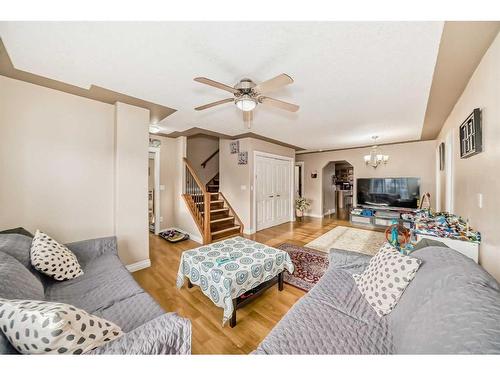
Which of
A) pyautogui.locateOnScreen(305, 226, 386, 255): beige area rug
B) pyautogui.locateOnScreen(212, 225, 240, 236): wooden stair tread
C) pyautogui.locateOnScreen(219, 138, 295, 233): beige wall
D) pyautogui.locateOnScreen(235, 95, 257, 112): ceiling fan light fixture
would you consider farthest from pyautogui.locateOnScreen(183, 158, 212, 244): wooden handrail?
pyautogui.locateOnScreen(235, 95, 257, 112): ceiling fan light fixture

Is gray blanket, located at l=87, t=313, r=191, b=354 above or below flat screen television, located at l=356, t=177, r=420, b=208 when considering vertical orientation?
below

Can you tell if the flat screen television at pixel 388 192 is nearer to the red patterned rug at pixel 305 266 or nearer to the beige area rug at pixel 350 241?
the beige area rug at pixel 350 241

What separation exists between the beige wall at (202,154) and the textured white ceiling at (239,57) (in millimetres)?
3539

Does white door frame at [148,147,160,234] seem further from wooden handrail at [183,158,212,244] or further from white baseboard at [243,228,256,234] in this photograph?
white baseboard at [243,228,256,234]

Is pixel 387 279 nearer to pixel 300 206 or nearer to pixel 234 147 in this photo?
pixel 234 147

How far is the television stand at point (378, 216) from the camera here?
4.83 meters

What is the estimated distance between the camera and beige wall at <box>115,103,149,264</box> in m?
2.55

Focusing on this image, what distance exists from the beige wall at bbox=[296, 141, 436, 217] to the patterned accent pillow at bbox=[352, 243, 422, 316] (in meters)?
4.81

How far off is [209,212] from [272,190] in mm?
2054

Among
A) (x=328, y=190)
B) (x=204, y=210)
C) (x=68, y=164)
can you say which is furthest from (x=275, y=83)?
(x=328, y=190)

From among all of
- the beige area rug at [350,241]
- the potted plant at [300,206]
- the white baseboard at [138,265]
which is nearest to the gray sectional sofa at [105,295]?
the white baseboard at [138,265]

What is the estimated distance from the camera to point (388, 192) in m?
5.09
